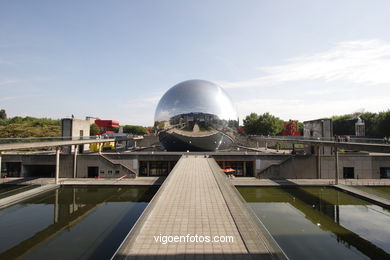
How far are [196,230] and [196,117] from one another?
2032 centimetres

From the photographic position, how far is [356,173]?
26.5 metres

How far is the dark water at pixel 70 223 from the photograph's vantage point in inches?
385

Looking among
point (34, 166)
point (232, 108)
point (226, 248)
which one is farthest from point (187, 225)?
point (34, 166)

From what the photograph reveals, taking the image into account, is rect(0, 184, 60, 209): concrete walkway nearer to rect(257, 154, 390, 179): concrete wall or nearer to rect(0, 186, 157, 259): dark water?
rect(0, 186, 157, 259): dark water

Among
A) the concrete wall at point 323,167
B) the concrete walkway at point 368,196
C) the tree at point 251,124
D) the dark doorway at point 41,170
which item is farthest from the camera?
the tree at point 251,124

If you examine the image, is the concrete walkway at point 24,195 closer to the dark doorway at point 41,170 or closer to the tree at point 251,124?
the dark doorway at point 41,170

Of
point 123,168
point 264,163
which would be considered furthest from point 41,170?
point 264,163

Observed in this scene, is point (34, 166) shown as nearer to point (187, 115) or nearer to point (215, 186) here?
point (187, 115)

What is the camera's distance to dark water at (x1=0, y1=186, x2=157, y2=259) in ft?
32.1

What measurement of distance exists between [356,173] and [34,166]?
42.4 metres

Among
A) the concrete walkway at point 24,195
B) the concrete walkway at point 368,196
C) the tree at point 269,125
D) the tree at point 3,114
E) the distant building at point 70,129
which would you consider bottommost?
the concrete walkway at point 24,195

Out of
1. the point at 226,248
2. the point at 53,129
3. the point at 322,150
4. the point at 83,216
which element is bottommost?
the point at 83,216

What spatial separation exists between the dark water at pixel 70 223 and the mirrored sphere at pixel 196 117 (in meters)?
10.9

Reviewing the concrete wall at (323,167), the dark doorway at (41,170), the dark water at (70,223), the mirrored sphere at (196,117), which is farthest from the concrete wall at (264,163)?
the dark water at (70,223)
